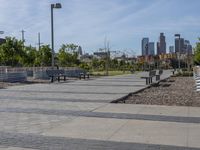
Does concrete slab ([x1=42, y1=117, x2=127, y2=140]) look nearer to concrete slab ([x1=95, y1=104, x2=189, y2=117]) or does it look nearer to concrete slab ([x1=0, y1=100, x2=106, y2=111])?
concrete slab ([x1=95, y1=104, x2=189, y2=117])

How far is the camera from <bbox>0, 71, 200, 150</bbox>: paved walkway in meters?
7.68

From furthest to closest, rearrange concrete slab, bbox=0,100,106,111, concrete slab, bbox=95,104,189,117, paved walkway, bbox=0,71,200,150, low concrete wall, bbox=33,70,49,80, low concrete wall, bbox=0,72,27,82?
1. low concrete wall, bbox=33,70,49,80
2. low concrete wall, bbox=0,72,27,82
3. concrete slab, bbox=0,100,106,111
4. concrete slab, bbox=95,104,189,117
5. paved walkway, bbox=0,71,200,150

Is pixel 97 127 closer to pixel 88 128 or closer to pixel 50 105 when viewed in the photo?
pixel 88 128

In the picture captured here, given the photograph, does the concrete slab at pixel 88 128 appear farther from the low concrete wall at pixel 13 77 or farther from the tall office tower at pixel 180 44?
the tall office tower at pixel 180 44

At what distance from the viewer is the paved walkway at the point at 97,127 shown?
768 centimetres

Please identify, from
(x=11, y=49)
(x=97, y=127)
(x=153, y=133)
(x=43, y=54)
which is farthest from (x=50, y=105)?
(x=43, y=54)

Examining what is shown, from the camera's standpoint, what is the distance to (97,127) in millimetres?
9383

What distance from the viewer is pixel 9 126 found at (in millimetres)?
9617

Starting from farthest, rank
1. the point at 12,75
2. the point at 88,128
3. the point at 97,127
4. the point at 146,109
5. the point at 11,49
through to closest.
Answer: the point at 11,49 → the point at 12,75 → the point at 146,109 → the point at 97,127 → the point at 88,128

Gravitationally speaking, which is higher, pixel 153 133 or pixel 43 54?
pixel 43 54

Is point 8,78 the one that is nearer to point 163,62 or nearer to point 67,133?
point 67,133

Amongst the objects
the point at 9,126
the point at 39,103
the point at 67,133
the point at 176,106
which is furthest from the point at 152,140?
the point at 39,103

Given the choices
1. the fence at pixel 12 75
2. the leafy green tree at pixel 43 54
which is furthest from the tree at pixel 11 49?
the fence at pixel 12 75

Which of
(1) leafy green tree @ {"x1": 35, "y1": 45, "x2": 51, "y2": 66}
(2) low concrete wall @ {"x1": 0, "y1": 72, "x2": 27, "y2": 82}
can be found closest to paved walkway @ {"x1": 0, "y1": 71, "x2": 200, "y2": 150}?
(2) low concrete wall @ {"x1": 0, "y1": 72, "x2": 27, "y2": 82}
